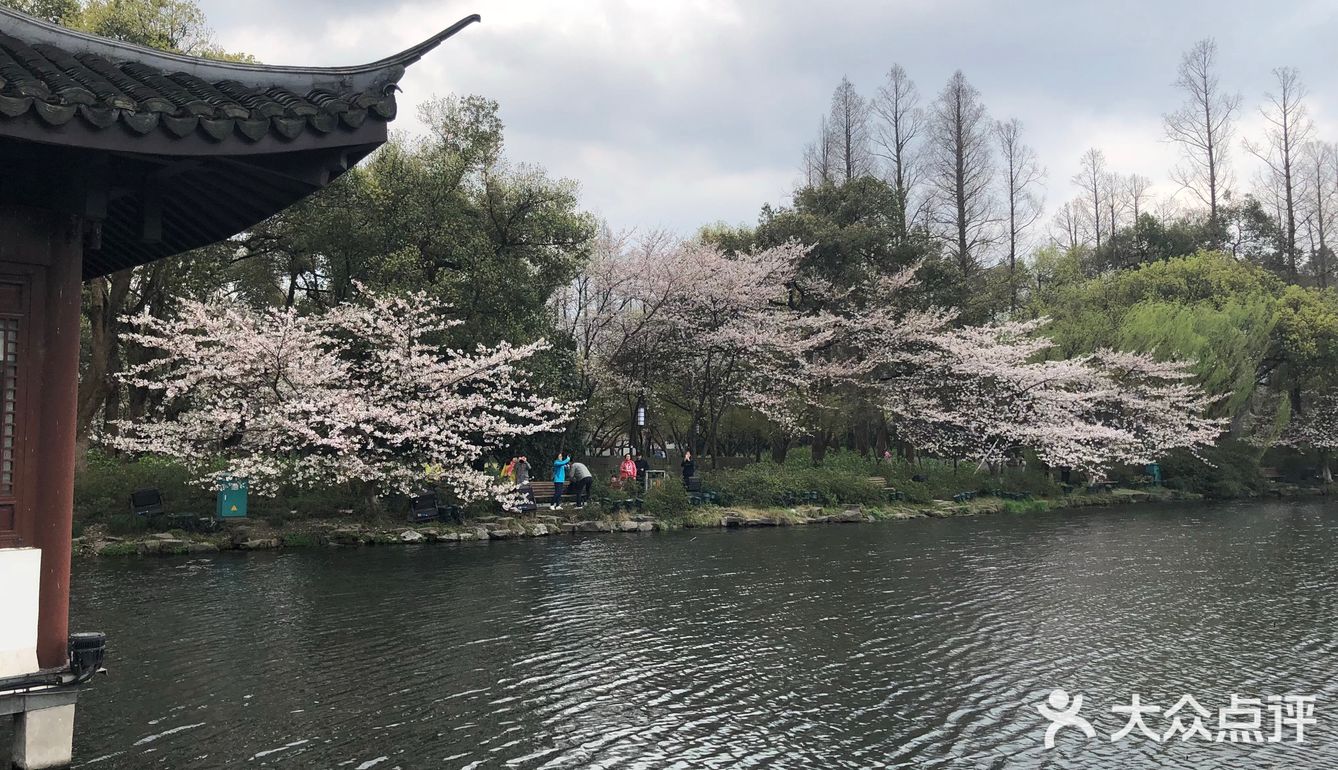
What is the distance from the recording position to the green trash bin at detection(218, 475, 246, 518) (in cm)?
1867

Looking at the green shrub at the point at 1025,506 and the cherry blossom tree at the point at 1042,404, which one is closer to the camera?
the green shrub at the point at 1025,506

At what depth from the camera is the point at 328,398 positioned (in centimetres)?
1811

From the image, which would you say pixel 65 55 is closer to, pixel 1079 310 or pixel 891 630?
pixel 891 630

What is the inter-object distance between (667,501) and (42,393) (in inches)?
763

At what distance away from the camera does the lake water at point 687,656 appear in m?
6.95

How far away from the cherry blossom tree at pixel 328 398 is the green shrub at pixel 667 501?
467cm

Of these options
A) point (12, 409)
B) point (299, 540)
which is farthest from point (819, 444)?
point (12, 409)

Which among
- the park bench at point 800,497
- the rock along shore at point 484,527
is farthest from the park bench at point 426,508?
the park bench at point 800,497

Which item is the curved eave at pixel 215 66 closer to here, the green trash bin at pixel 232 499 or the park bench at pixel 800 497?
the green trash bin at pixel 232 499

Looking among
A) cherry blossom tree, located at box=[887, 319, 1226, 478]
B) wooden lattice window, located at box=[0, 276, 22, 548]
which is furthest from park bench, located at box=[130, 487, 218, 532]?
cherry blossom tree, located at box=[887, 319, 1226, 478]

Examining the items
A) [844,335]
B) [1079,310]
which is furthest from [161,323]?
[1079,310]

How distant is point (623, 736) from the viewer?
7.21m

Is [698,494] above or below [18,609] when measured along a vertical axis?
below

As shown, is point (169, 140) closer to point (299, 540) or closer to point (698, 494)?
point (299, 540)
